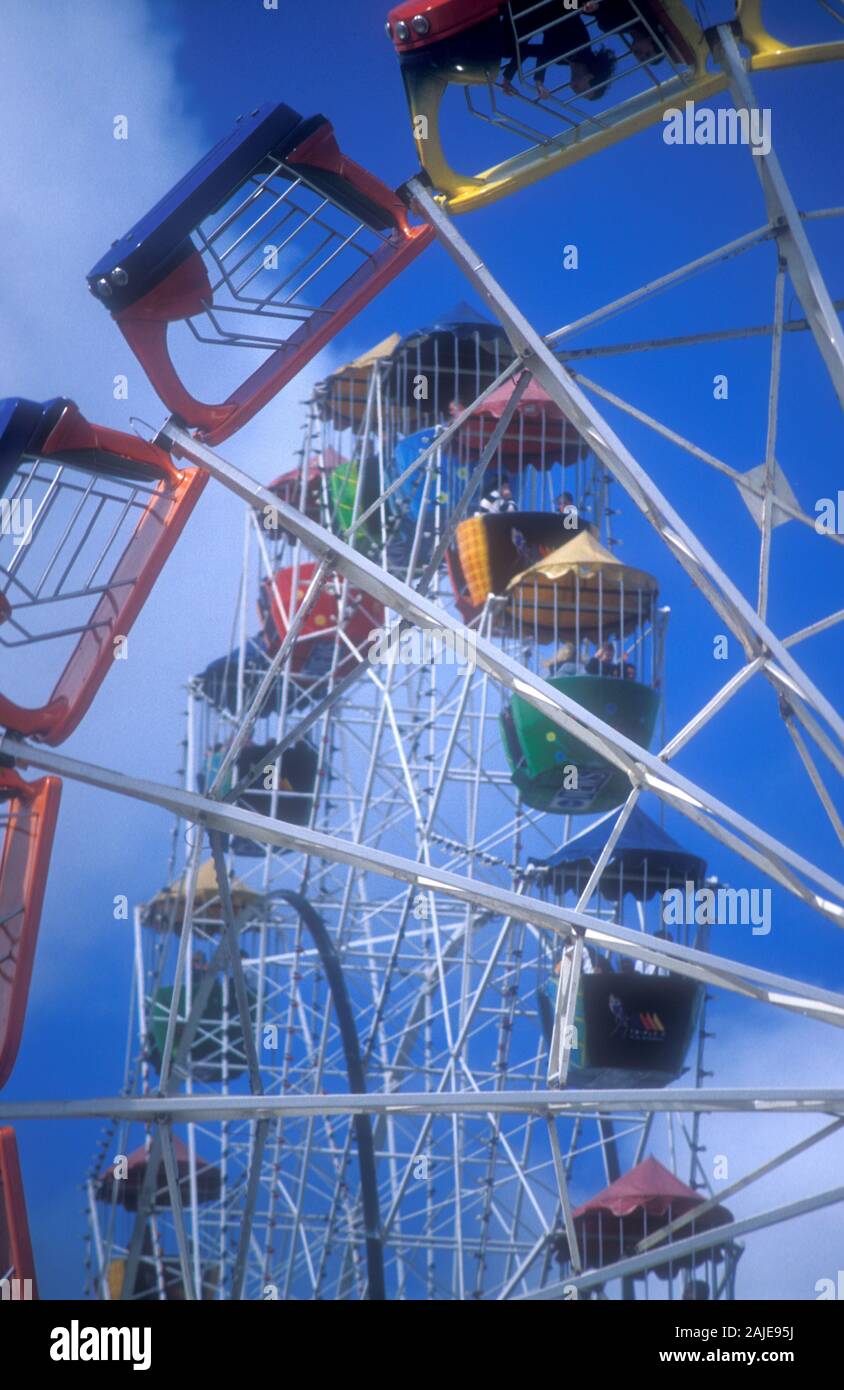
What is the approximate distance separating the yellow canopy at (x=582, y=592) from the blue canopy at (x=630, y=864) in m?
2.31

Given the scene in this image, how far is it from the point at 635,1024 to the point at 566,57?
866 centimetres

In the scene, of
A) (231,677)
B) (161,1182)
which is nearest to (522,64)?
(231,677)

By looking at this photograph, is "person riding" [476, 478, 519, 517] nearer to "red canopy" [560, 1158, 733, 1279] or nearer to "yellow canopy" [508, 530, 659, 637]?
"yellow canopy" [508, 530, 659, 637]

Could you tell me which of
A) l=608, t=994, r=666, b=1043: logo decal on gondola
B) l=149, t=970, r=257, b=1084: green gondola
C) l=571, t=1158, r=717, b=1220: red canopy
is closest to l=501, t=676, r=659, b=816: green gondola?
l=608, t=994, r=666, b=1043: logo decal on gondola

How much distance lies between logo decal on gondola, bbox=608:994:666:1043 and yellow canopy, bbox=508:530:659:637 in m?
3.89

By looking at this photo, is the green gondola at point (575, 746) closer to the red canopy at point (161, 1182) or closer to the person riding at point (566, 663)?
the person riding at point (566, 663)

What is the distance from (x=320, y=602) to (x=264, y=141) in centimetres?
1237

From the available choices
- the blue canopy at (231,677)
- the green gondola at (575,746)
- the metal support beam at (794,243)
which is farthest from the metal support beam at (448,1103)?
the blue canopy at (231,677)

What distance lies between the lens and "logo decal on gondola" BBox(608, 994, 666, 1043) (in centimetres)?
1689

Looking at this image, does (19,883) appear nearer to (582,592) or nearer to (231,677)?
(582,592)

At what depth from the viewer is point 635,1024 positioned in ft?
56.1

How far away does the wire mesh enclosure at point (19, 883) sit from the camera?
1207cm
